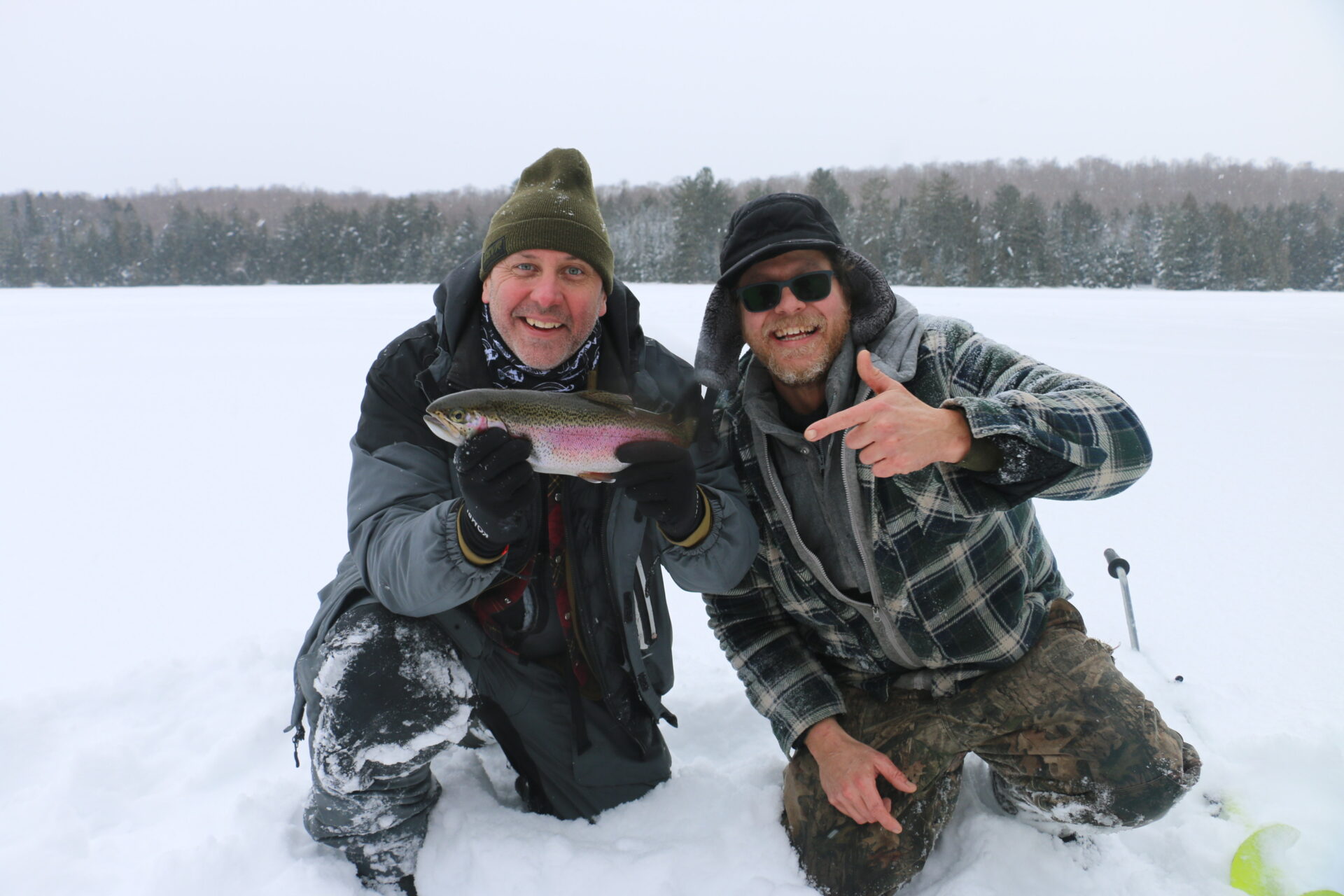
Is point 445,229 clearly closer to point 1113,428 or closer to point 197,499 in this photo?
point 197,499

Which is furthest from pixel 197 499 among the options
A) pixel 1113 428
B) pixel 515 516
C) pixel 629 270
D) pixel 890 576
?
pixel 629 270

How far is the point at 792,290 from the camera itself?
2.61 meters

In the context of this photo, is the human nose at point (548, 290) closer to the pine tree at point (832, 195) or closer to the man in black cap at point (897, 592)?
the man in black cap at point (897, 592)

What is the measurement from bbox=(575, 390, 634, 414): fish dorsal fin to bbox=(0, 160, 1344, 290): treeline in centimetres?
4529

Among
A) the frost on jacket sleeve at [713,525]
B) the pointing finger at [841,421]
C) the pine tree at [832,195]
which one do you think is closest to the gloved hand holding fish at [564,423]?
the frost on jacket sleeve at [713,525]

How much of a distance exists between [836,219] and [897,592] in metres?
39.4

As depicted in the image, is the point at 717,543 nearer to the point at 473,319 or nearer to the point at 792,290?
the point at 792,290

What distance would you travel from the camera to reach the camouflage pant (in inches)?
93.5

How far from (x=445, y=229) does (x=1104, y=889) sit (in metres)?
61.5

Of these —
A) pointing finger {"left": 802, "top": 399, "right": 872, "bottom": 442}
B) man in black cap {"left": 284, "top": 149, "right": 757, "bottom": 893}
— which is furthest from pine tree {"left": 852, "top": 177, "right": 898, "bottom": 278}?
pointing finger {"left": 802, "top": 399, "right": 872, "bottom": 442}

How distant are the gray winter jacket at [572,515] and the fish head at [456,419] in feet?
0.89

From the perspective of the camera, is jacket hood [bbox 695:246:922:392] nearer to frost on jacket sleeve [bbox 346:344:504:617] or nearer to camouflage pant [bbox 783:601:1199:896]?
frost on jacket sleeve [bbox 346:344:504:617]

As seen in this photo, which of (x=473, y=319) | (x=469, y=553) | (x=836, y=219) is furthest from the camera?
(x=836, y=219)

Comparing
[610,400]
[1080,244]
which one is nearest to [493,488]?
[610,400]
